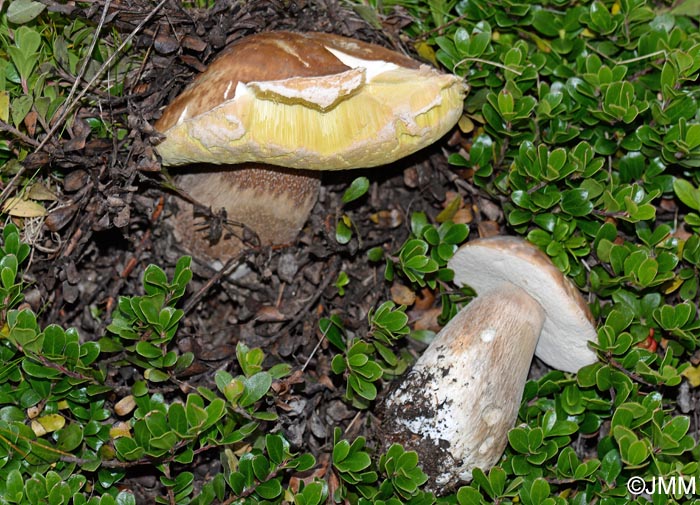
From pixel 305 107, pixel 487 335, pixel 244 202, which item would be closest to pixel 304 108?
pixel 305 107

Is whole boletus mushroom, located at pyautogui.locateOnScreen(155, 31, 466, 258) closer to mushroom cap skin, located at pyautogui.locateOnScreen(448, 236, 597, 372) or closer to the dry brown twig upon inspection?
the dry brown twig

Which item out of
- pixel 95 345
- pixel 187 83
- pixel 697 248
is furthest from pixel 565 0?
pixel 95 345

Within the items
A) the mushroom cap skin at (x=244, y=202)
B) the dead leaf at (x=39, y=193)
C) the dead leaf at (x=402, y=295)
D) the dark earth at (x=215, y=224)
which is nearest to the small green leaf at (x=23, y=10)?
the dark earth at (x=215, y=224)

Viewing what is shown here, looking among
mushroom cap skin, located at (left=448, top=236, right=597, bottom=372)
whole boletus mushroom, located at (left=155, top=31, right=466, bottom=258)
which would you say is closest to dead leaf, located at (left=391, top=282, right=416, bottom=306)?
mushroom cap skin, located at (left=448, top=236, right=597, bottom=372)

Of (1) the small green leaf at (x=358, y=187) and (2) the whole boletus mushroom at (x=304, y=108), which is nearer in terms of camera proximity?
(2) the whole boletus mushroom at (x=304, y=108)

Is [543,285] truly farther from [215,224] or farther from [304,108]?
[215,224]

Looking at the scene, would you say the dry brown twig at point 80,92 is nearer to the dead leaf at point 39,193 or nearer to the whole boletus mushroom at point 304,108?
the dead leaf at point 39,193
